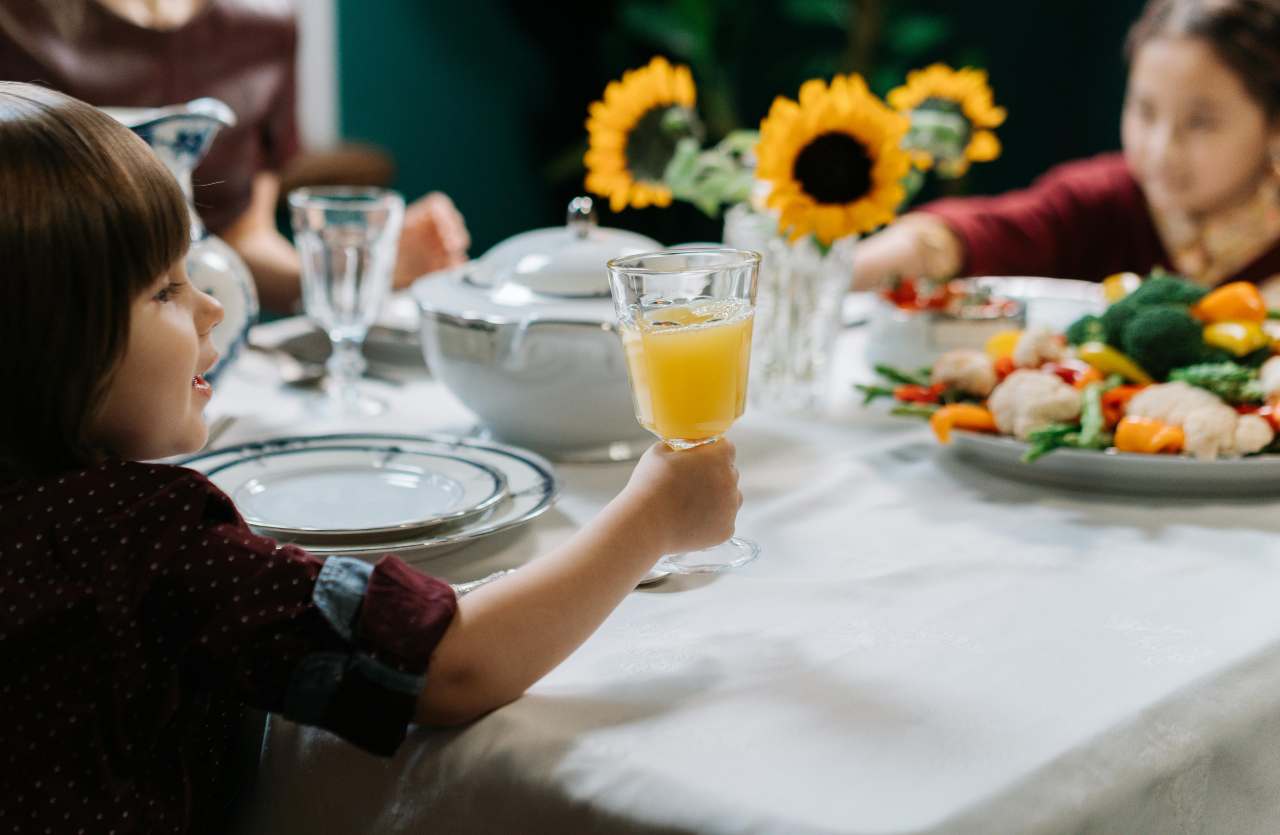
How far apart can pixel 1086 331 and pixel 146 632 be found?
2.88ft

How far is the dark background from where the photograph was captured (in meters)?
3.86

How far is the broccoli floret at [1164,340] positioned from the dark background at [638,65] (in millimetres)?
2895

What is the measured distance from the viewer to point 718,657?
0.70 metres

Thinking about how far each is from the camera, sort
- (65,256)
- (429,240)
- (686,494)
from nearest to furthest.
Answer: (65,256)
(686,494)
(429,240)

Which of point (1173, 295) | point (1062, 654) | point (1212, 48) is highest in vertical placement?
point (1212, 48)

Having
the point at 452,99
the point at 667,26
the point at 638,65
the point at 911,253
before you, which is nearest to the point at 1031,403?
the point at 911,253

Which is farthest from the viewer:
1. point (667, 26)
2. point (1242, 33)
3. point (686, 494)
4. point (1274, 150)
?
point (667, 26)

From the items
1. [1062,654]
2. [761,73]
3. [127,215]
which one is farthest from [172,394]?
[761,73]

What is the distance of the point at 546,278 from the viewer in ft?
3.59

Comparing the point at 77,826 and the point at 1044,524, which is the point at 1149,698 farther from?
the point at 77,826

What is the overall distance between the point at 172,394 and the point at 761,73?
12.7 feet

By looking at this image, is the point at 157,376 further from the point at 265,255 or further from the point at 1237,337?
the point at 265,255

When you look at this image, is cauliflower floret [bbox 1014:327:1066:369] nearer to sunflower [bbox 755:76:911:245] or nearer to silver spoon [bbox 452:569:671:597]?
sunflower [bbox 755:76:911:245]

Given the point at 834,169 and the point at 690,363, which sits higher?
the point at 834,169
